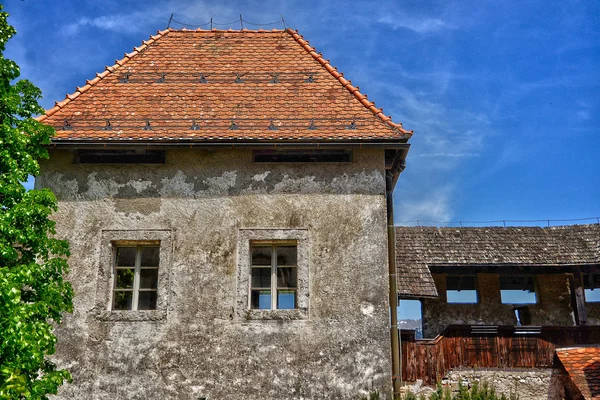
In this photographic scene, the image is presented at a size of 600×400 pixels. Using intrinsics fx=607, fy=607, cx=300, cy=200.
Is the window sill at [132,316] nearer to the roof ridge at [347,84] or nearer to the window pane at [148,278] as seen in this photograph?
the window pane at [148,278]

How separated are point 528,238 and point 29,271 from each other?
1908cm

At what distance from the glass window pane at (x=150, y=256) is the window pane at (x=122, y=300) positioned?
609mm

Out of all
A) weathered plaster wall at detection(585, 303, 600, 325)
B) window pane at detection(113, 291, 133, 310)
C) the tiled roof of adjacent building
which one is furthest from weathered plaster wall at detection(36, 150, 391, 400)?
weathered plaster wall at detection(585, 303, 600, 325)

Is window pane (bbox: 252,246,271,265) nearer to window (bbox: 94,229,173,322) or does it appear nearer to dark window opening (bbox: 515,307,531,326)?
window (bbox: 94,229,173,322)

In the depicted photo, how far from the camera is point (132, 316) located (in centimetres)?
1034

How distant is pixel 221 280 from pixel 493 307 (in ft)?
50.1

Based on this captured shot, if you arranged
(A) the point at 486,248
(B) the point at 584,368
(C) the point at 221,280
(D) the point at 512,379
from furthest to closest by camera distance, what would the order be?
(A) the point at 486,248
(D) the point at 512,379
(B) the point at 584,368
(C) the point at 221,280

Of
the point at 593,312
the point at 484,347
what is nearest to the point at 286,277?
the point at 484,347

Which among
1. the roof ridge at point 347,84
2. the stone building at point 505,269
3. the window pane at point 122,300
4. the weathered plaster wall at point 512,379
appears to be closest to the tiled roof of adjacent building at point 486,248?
the stone building at point 505,269

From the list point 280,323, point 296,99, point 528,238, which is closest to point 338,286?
point 280,323

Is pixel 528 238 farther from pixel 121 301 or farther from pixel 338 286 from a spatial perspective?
pixel 121 301

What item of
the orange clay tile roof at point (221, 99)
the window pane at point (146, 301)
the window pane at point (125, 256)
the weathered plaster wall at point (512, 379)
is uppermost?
the orange clay tile roof at point (221, 99)

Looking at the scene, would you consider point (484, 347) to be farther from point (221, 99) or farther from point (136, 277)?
point (136, 277)

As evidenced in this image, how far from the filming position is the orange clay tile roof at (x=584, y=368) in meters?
12.1
